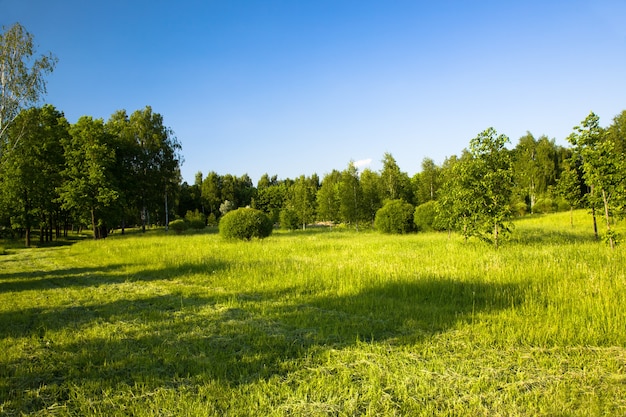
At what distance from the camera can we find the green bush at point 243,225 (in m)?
21.2

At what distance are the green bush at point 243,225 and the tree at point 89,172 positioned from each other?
12.8 metres

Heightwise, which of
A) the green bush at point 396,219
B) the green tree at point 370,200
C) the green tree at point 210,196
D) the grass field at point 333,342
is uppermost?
the green tree at point 210,196

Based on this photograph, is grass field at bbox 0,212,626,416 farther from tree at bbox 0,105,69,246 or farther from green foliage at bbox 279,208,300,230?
green foliage at bbox 279,208,300,230

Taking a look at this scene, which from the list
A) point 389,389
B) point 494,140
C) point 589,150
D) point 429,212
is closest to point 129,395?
point 389,389

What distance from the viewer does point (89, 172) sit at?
94.8 ft

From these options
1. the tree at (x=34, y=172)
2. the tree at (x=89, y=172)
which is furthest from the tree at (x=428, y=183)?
the tree at (x=34, y=172)

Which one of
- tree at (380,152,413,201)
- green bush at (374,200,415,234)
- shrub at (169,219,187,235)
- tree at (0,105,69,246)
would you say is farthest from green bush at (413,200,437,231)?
tree at (0,105,69,246)

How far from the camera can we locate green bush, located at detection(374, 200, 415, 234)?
87.4 ft

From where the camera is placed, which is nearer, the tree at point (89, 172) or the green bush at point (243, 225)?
the green bush at point (243, 225)

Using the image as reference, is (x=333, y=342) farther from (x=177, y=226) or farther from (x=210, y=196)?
(x=210, y=196)

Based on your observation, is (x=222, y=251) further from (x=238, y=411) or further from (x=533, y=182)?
(x=533, y=182)

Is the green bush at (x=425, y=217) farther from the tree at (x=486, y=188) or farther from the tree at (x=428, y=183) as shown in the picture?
the tree at (x=428, y=183)

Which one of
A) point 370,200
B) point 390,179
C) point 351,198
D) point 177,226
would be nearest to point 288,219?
point 351,198

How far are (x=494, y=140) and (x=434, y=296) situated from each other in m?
8.35
